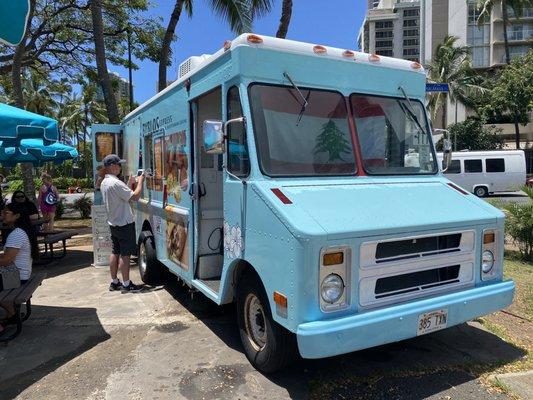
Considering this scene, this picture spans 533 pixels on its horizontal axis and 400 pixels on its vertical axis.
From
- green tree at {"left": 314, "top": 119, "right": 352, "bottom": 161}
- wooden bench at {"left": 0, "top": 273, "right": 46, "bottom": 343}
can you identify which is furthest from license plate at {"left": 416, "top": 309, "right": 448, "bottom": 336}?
wooden bench at {"left": 0, "top": 273, "right": 46, "bottom": 343}

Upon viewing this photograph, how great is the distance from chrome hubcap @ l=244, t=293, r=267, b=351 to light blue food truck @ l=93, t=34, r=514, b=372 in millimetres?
13

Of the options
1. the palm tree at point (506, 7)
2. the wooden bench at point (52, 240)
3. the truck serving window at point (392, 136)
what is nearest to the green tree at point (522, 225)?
the truck serving window at point (392, 136)

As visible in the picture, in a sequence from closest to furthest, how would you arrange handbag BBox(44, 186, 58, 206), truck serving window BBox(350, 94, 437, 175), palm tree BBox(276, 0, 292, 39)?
1. truck serving window BBox(350, 94, 437, 175)
2. palm tree BBox(276, 0, 292, 39)
3. handbag BBox(44, 186, 58, 206)

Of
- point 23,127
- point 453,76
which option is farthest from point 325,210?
point 453,76

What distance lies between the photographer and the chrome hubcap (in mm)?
4023

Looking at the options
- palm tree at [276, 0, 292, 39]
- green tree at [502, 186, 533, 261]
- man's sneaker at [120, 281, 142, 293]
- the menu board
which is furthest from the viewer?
palm tree at [276, 0, 292, 39]

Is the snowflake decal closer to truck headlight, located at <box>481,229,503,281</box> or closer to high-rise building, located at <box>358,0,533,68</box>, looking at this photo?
truck headlight, located at <box>481,229,503,281</box>

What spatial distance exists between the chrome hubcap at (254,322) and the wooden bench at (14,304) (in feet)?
7.76

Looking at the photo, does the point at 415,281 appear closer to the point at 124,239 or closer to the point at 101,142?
the point at 124,239

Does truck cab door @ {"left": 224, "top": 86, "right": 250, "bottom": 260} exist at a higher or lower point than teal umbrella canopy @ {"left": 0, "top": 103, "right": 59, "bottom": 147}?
lower

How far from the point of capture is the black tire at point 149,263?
6.92 meters

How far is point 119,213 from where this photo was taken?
6633 mm

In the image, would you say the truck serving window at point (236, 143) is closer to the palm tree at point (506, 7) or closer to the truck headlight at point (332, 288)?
the truck headlight at point (332, 288)

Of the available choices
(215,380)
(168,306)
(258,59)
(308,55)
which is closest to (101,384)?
(215,380)
